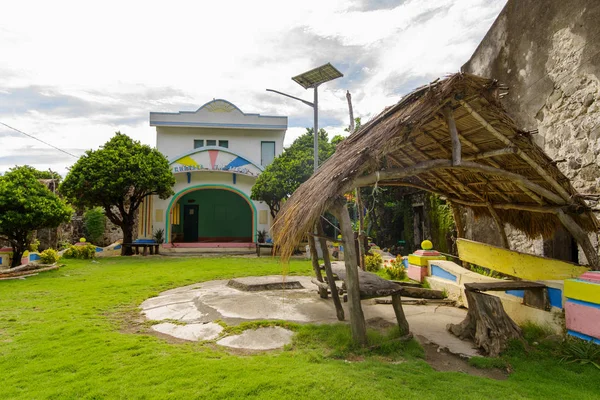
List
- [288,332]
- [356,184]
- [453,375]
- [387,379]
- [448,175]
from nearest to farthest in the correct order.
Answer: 1. [387,379]
2. [453,375]
3. [356,184]
4. [288,332]
5. [448,175]

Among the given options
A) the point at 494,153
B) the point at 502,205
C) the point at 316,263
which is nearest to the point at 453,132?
the point at 494,153

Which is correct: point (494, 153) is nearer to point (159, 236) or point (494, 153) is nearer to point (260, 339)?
point (260, 339)

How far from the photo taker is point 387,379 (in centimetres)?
337

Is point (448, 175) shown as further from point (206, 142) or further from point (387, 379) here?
point (206, 142)

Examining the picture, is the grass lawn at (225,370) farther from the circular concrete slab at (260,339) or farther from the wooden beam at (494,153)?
the wooden beam at (494,153)

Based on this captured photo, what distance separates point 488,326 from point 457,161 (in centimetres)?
207

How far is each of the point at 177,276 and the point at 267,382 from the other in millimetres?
7551

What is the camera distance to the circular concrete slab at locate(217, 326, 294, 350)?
4.41 metres

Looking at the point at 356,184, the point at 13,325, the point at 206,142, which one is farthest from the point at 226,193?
the point at 356,184

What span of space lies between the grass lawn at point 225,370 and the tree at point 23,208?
6.56m

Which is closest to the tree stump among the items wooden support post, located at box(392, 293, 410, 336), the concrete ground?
the concrete ground

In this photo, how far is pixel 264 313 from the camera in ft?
19.2

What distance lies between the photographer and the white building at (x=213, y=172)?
19.2m

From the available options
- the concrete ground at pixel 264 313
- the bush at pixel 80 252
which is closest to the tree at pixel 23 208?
the bush at pixel 80 252
